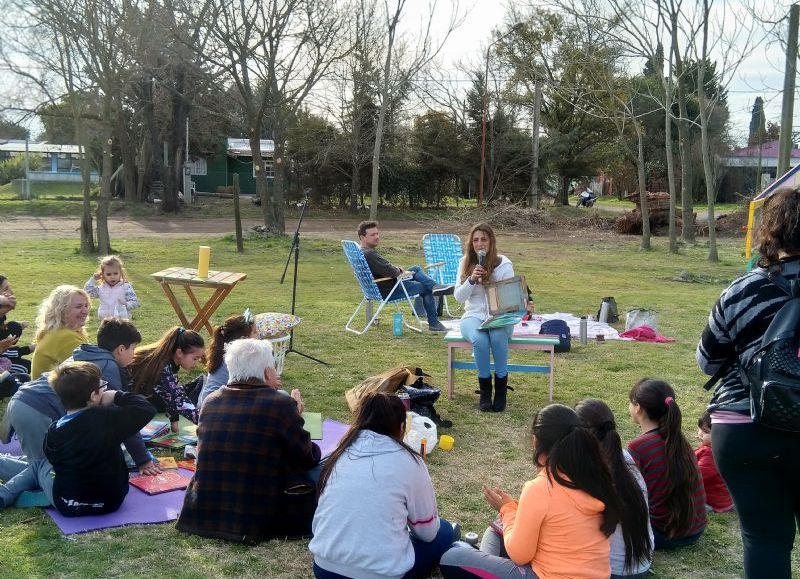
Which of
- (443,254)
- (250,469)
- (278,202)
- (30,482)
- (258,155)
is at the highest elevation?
(258,155)

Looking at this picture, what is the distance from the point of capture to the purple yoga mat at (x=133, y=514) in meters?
3.90

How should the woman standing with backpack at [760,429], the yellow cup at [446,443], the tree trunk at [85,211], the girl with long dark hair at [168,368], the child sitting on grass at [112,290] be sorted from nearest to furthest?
the woman standing with backpack at [760,429], the yellow cup at [446,443], the girl with long dark hair at [168,368], the child sitting on grass at [112,290], the tree trunk at [85,211]

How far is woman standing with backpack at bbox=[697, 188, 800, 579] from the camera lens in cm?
228

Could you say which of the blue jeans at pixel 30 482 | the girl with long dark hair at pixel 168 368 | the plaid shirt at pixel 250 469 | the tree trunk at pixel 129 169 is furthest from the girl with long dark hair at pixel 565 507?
the tree trunk at pixel 129 169

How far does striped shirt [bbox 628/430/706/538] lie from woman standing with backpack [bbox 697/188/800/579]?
4.18ft

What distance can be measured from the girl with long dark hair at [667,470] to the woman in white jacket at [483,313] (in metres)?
2.44

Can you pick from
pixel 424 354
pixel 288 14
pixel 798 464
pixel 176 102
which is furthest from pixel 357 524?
pixel 176 102

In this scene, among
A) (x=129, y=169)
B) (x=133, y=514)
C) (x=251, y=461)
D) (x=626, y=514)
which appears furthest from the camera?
(x=129, y=169)

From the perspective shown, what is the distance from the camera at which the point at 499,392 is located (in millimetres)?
6180

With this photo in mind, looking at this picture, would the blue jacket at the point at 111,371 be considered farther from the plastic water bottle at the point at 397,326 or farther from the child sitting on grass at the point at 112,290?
the plastic water bottle at the point at 397,326

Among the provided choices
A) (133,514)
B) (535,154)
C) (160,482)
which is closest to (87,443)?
(133,514)

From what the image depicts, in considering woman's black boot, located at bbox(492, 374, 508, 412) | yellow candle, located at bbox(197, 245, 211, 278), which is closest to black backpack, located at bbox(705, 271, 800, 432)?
woman's black boot, located at bbox(492, 374, 508, 412)

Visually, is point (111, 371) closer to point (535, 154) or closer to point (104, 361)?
point (104, 361)

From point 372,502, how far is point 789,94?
13.5m
